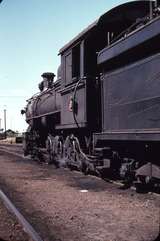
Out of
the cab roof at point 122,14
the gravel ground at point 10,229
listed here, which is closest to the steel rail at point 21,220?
the gravel ground at point 10,229

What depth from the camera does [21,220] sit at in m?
6.54

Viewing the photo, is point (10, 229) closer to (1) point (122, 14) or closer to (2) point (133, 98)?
(2) point (133, 98)

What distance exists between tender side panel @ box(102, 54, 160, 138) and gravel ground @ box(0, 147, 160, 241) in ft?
4.39

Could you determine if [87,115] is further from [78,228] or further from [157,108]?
[78,228]

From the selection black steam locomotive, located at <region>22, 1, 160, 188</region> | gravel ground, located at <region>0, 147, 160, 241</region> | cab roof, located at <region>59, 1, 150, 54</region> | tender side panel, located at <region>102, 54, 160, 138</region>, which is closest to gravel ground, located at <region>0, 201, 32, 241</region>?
gravel ground, located at <region>0, 147, 160, 241</region>

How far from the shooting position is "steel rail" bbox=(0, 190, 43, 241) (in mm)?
5541

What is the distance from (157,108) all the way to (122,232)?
7.96ft

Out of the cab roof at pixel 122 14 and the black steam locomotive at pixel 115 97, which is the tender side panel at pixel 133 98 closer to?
the black steam locomotive at pixel 115 97

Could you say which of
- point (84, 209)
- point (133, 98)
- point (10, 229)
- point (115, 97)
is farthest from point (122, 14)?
point (10, 229)

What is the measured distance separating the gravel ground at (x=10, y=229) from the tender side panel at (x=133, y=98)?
2760mm

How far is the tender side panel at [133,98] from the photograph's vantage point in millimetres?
7582

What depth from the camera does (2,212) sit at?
745 cm

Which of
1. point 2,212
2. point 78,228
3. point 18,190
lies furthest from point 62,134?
point 78,228

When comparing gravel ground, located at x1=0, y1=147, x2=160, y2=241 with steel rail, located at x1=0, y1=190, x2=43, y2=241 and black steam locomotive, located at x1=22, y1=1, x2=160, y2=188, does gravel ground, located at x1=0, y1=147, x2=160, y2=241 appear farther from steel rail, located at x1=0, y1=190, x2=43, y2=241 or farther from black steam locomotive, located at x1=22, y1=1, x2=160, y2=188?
black steam locomotive, located at x1=22, y1=1, x2=160, y2=188
